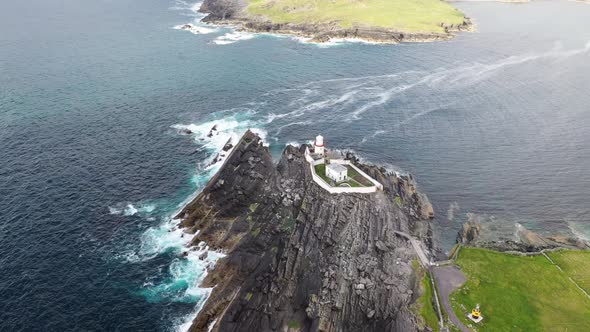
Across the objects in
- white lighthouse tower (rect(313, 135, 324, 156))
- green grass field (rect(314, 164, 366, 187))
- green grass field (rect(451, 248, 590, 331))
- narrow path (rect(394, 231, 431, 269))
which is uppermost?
white lighthouse tower (rect(313, 135, 324, 156))

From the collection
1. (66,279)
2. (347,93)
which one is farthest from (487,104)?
(66,279)

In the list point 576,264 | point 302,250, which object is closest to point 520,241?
point 576,264

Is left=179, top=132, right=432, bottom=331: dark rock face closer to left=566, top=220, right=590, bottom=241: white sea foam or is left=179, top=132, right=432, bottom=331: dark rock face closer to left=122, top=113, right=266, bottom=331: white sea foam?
left=122, top=113, right=266, bottom=331: white sea foam

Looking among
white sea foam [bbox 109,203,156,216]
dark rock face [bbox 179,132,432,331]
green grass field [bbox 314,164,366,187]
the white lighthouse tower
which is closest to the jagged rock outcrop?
dark rock face [bbox 179,132,432,331]

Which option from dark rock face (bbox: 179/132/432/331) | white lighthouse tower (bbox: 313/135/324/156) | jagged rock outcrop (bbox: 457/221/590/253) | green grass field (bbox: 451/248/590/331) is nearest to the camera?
green grass field (bbox: 451/248/590/331)

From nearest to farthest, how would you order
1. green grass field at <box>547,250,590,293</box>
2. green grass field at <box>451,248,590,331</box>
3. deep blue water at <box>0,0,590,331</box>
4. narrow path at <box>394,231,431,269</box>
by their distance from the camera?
green grass field at <box>451,248,590,331</box>
green grass field at <box>547,250,590,293</box>
narrow path at <box>394,231,431,269</box>
deep blue water at <box>0,0,590,331</box>

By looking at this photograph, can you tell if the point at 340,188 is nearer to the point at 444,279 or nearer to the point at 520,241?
the point at 444,279
